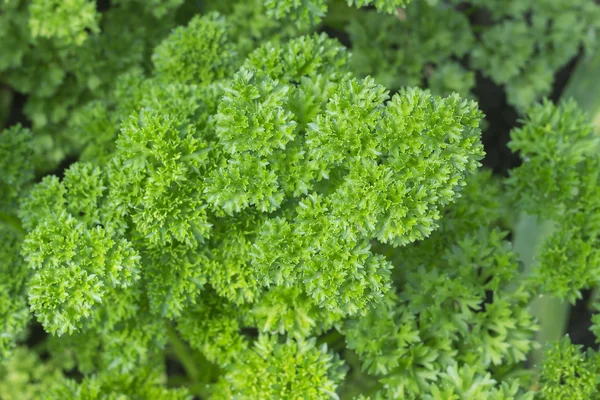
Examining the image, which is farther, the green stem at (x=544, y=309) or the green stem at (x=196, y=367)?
the green stem at (x=544, y=309)

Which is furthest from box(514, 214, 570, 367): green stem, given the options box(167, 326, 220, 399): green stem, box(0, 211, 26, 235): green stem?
box(0, 211, 26, 235): green stem

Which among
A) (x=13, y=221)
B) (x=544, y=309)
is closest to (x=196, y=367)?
(x=13, y=221)

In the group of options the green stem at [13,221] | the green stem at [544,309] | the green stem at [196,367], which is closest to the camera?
the green stem at [13,221]

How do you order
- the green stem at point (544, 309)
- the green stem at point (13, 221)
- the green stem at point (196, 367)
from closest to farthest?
A: the green stem at point (13, 221)
the green stem at point (196, 367)
the green stem at point (544, 309)

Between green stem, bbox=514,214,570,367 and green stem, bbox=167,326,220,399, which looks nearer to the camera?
green stem, bbox=167,326,220,399

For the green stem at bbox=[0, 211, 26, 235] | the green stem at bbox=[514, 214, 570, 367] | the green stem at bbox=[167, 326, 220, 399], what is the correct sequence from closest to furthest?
the green stem at bbox=[0, 211, 26, 235] < the green stem at bbox=[167, 326, 220, 399] < the green stem at bbox=[514, 214, 570, 367]

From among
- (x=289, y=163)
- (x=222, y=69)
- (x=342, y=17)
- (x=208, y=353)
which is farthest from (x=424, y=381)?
(x=342, y=17)

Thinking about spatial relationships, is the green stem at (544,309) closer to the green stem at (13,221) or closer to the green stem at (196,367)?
the green stem at (196,367)

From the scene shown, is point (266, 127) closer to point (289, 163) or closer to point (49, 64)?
point (289, 163)

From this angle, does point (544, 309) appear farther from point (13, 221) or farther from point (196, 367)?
point (13, 221)

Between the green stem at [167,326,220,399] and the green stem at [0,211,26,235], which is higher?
the green stem at [0,211,26,235]

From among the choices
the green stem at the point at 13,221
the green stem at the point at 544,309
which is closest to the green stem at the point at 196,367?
the green stem at the point at 13,221

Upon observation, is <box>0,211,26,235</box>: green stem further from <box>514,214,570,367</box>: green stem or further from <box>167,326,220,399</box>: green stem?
<box>514,214,570,367</box>: green stem
